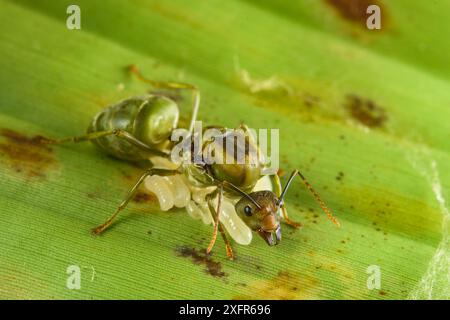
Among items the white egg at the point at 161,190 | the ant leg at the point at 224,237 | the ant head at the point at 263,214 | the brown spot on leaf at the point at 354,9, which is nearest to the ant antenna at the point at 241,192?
the ant head at the point at 263,214

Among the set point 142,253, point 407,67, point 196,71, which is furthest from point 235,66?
point 142,253

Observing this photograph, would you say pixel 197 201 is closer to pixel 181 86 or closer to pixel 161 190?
pixel 161 190

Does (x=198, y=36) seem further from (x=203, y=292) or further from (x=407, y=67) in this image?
(x=203, y=292)

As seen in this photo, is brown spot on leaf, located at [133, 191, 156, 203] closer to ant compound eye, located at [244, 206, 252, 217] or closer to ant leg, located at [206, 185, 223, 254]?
ant leg, located at [206, 185, 223, 254]

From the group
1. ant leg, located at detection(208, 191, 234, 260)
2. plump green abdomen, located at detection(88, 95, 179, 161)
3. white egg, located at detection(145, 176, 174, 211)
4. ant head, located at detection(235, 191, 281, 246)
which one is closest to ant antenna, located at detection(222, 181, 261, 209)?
ant head, located at detection(235, 191, 281, 246)

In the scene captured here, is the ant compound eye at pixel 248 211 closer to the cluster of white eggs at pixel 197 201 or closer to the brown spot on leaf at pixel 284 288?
the cluster of white eggs at pixel 197 201
